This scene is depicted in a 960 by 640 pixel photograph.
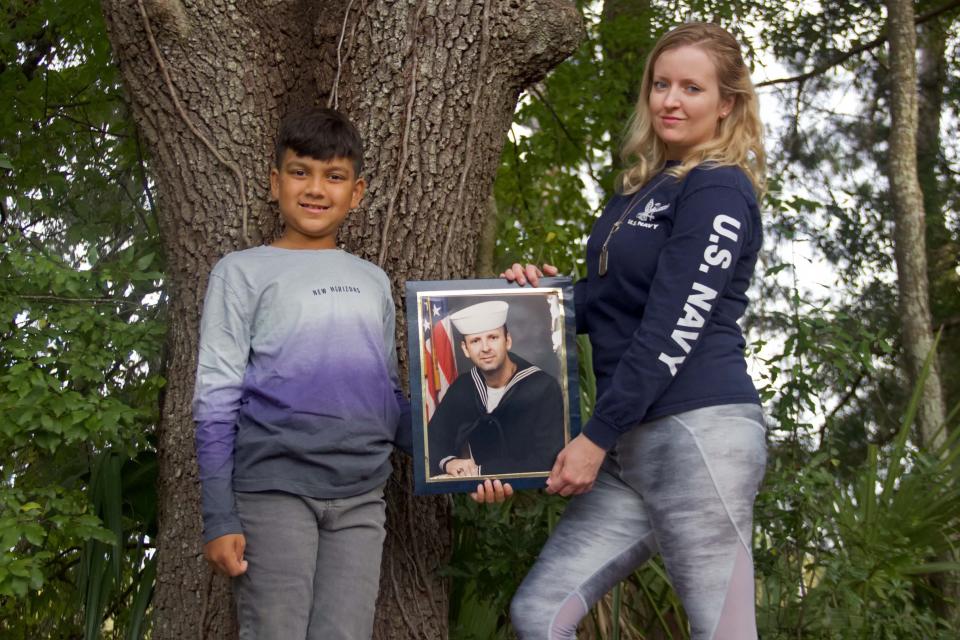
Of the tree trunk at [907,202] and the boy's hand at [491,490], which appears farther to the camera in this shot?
the tree trunk at [907,202]

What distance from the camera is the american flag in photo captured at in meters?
2.86

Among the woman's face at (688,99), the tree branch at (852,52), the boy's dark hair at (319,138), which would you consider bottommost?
the boy's dark hair at (319,138)

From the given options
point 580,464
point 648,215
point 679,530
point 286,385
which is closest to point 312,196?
point 286,385

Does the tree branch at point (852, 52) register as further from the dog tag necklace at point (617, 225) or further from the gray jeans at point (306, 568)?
the gray jeans at point (306, 568)

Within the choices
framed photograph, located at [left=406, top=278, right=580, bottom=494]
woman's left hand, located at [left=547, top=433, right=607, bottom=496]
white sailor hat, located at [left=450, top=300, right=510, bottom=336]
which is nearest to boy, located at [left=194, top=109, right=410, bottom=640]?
framed photograph, located at [left=406, top=278, right=580, bottom=494]

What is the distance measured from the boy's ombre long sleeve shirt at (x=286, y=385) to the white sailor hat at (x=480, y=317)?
0.24 m

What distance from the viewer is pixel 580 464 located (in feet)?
8.28

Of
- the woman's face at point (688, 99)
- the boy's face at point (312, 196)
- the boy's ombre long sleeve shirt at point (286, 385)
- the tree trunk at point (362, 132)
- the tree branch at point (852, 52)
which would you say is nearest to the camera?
the boy's ombre long sleeve shirt at point (286, 385)

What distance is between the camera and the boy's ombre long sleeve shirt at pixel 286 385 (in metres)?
2.57

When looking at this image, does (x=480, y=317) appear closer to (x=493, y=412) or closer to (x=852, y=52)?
(x=493, y=412)

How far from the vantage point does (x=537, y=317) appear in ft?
9.64

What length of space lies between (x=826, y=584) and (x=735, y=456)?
184 cm

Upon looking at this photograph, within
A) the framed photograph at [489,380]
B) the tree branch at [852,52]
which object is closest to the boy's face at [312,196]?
the framed photograph at [489,380]

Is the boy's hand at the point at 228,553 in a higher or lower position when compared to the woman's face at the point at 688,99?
lower
